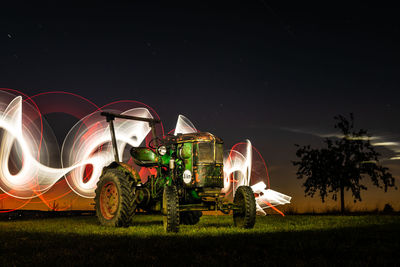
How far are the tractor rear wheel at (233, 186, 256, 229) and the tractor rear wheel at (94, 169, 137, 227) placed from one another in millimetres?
3508

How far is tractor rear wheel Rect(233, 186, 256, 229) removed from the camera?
13.0 meters

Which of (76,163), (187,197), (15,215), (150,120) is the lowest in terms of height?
(15,215)

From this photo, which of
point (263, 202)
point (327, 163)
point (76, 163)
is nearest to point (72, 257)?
point (76, 163)

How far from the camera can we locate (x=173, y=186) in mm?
12336

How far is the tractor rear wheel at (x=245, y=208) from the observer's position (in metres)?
13.0

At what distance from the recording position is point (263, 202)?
72.2ft

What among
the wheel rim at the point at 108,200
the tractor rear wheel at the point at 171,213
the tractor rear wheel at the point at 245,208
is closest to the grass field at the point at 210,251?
the tractor rear wheel at the point at 171,213

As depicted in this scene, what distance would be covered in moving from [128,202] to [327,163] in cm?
2037

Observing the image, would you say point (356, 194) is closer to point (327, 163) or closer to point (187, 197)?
point (327, 163)

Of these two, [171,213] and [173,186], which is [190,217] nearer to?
[173,186]

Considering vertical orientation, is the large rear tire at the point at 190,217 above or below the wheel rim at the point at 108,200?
below

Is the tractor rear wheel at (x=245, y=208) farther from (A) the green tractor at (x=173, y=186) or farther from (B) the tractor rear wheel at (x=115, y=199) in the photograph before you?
(B) the tractor rear wheel at (x=115, y=199)

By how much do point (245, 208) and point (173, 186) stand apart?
249 centimetres

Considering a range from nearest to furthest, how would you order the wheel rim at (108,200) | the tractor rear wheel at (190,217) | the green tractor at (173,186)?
the green tractor at (173,186) → the wheel rim at (108,200) → the tractor rear wheel at (190,217)
